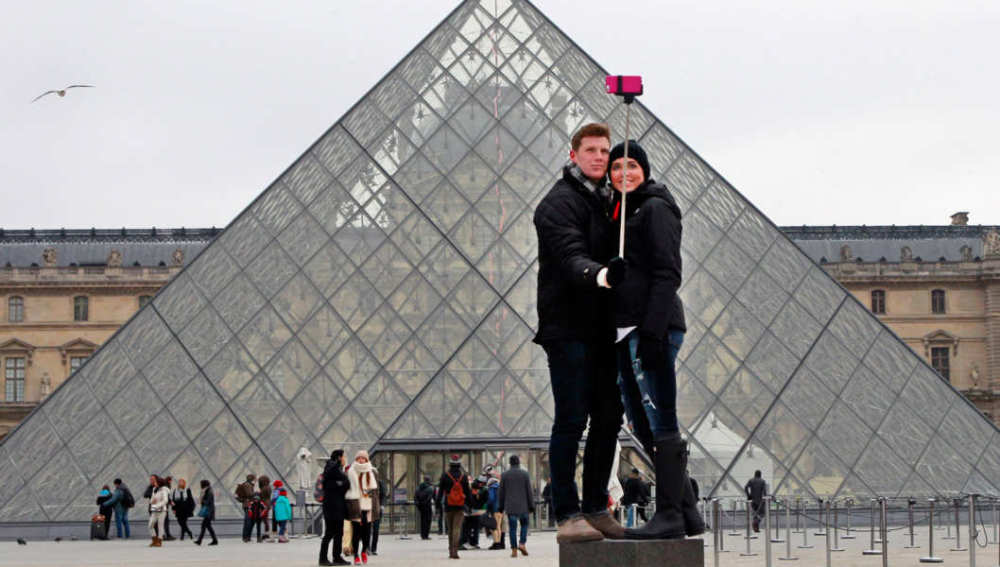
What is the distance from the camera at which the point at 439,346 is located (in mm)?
23438

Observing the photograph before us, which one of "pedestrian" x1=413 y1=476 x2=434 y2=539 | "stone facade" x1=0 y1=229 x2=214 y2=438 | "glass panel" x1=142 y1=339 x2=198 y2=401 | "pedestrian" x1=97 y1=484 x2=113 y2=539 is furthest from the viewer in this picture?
"stone facade" x1=0 y1=229 x2=214 y2=438

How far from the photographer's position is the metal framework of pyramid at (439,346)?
22469mm

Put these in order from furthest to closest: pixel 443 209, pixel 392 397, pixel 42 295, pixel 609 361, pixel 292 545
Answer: pixel 42 295 < pixel 443 209 < pixel 392 397 < pixel 292 545 < pixel 609 361

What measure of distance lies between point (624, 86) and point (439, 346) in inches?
684

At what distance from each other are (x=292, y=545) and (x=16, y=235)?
52047 millimetres

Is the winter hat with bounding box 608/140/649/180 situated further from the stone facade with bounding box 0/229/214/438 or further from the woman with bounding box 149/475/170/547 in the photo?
the stone facade with bounding box 0/229/214/438

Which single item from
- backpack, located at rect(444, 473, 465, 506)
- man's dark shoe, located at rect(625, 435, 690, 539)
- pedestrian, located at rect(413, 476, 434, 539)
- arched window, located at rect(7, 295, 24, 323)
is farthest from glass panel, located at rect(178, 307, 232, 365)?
arched window, located at rect(7, 295, 24, 323)

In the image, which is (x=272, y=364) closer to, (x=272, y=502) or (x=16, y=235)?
(x=272, y=502)

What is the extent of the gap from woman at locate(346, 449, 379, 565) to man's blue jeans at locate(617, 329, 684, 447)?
30.1 feet

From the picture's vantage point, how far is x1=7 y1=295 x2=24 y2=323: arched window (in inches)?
2564

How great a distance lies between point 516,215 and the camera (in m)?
24.3

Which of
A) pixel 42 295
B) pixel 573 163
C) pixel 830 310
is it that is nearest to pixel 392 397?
pixel 830 310

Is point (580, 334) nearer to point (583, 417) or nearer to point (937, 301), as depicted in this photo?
point (583, 417)

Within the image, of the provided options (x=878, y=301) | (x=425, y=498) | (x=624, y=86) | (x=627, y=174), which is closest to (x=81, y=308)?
(x=878, y=301)
